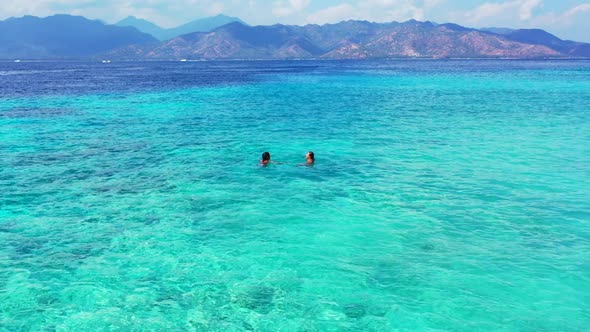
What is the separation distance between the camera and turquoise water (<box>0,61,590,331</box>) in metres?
13.4

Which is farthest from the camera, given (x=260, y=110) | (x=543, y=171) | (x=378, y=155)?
(x=260, y=110)

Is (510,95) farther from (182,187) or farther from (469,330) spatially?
(469,330)

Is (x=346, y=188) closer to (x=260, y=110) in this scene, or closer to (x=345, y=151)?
(x=345, y=151)

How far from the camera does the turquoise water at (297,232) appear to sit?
44.1 ft

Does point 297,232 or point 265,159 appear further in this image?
point 265,159

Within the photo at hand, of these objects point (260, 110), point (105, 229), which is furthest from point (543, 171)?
point (260, 110)

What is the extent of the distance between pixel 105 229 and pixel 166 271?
210 inches

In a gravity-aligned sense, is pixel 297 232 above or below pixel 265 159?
below

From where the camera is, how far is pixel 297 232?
19.6m

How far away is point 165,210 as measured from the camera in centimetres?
2181

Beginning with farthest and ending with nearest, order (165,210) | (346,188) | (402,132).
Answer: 1. (402,132)
2. (346,188)
3. (165,210)

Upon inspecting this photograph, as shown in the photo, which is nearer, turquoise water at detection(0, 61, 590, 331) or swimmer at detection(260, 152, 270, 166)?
turquoise water at detection(0, 61, 590, 331)

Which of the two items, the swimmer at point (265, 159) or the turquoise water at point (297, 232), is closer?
the turquoise water at point (297, 232)

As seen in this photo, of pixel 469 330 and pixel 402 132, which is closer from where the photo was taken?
pixel 469 330
